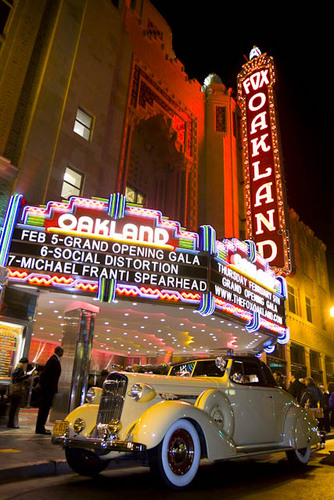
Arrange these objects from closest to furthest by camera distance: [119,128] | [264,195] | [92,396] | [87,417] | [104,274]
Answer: [87,417]
[92,396]
[104,274]
[119,128]
[264,195]

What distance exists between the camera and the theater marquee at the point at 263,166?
18558 millimetres

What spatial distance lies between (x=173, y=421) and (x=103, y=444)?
895 millimetres

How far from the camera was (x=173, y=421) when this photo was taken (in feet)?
15.7

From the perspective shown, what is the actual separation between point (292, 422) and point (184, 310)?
6.12 meters

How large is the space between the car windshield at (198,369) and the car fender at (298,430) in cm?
171

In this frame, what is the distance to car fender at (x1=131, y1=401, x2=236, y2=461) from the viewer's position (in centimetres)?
461

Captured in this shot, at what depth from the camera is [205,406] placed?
549cm

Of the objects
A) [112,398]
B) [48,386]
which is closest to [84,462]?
[112,398]

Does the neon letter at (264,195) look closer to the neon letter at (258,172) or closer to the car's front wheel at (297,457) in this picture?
the neon letter at (258,172)

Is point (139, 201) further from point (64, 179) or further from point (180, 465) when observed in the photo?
point (180, 465)

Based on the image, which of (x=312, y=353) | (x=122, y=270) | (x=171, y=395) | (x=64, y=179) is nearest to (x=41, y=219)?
(x=122, y=270)

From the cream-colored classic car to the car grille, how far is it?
0.04ft

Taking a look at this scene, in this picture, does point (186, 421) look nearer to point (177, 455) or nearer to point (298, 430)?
point (177, 455)

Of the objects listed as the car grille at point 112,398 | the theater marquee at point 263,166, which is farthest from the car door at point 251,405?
the theater marquee at point 263,166
